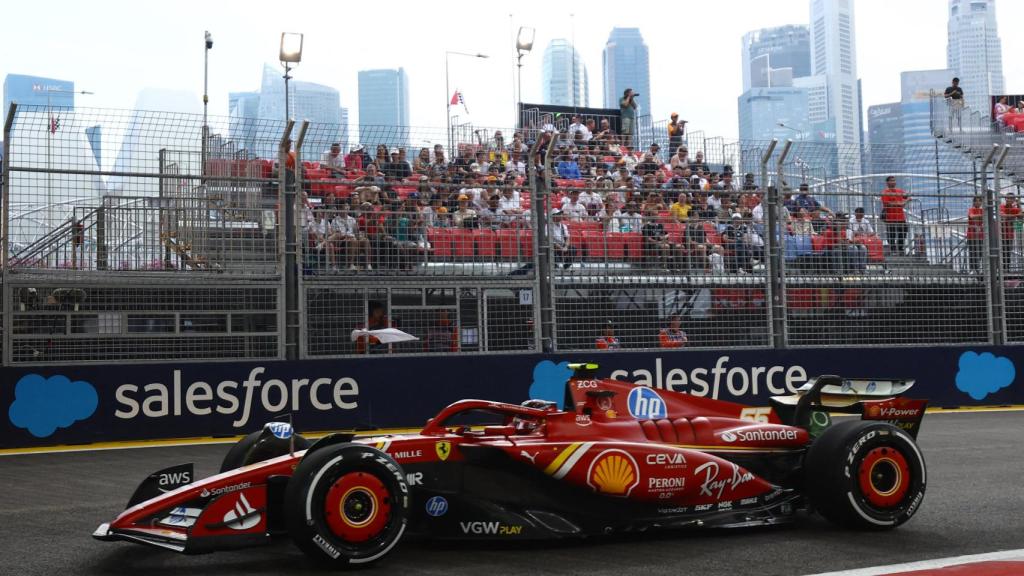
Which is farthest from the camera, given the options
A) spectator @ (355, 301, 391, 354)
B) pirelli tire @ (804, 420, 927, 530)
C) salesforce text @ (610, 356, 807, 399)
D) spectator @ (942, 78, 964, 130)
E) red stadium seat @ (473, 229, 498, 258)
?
spectator @ (942, 78, 964, 130)

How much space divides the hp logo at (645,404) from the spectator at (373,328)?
251 inches

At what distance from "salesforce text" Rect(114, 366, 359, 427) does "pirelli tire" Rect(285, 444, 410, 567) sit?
6.73 metres

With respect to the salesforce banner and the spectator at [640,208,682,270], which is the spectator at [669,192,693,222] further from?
the salesforce banner

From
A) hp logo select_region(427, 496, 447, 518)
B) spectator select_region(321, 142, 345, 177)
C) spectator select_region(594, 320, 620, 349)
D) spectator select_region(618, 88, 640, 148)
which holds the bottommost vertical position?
hp logo select_region(427, 496, 447, 518)

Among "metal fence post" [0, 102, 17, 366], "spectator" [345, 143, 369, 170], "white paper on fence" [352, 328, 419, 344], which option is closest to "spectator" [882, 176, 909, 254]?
"white paper on fence" [352, 328, 419, 344]

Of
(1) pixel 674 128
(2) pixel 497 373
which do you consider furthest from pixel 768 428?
(1) pixel 674 128

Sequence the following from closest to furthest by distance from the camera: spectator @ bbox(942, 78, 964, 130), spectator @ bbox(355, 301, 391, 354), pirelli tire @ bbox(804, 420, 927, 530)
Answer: pirelli tire @ bbox(804, 420, 927, 530) → spectator @ bbox(355, 301, 391, 354) → spectator @ bbox(942, 78, 964, 130)

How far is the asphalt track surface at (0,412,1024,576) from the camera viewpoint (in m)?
5.40

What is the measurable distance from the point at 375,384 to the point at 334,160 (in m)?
2.62

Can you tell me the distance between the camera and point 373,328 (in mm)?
12523

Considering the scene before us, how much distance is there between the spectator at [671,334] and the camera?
44.1 ft

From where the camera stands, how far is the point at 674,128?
1903cm

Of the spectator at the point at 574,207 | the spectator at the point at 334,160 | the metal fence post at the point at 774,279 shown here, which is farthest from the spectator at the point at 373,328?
the metal fence post at the point at 774,279

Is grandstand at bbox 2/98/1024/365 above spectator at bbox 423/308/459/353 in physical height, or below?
above
